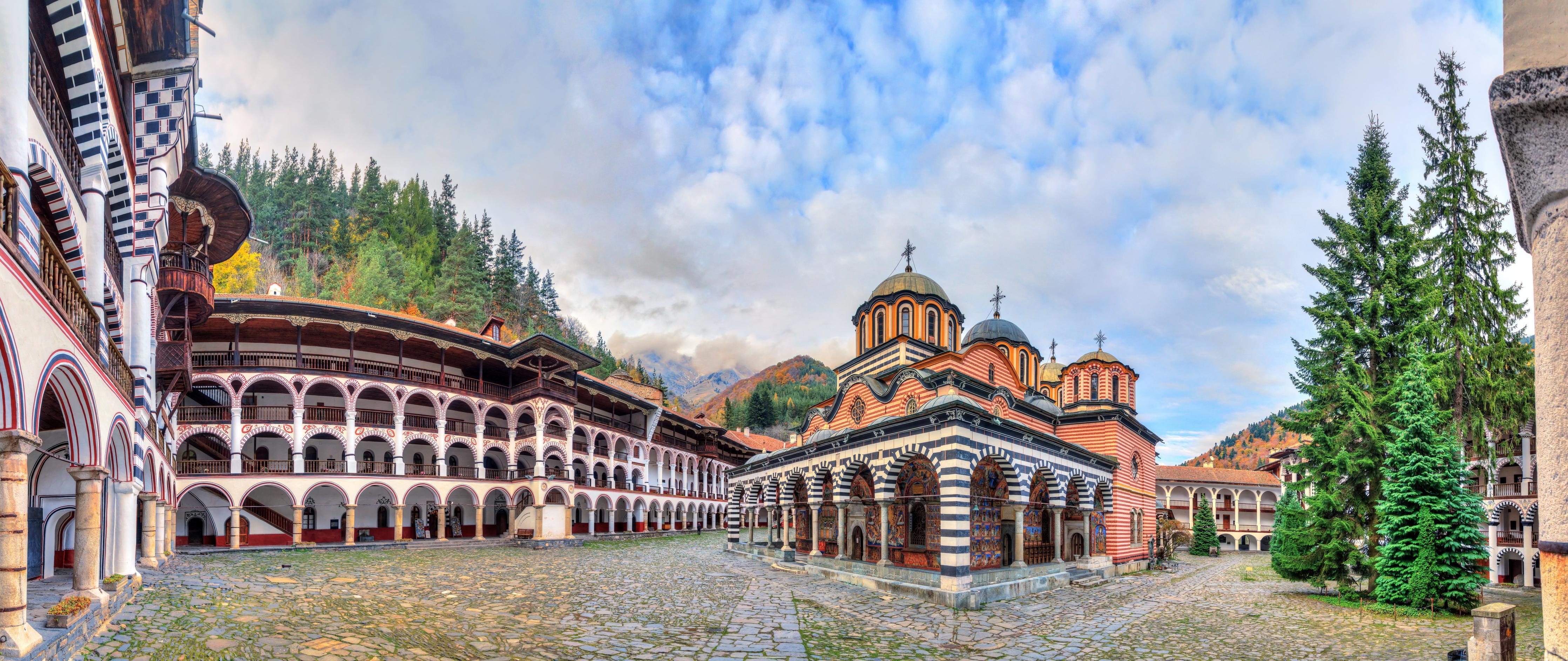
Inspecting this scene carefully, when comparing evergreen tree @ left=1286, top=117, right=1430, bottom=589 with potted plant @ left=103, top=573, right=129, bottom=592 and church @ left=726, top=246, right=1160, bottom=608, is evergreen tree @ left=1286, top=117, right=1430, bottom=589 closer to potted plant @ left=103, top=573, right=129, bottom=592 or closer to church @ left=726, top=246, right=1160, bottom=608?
church @ left=726, top=246, right=1160, bottom=608

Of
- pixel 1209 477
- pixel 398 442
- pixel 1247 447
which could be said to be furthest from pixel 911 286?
pixel 1247 447

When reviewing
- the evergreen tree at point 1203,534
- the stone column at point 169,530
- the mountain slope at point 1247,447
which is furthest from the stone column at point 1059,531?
the mountain slope at point 1247,447

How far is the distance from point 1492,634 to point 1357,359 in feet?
36.6

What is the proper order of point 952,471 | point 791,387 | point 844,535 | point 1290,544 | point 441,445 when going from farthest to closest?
point 791,387, point 441,445, point 844,535, point 1290,544, point 952,471

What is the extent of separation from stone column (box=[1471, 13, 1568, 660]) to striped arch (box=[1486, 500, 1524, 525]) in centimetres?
2504

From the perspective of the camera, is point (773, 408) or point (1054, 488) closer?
point (1054, 488)

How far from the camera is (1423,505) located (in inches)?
514

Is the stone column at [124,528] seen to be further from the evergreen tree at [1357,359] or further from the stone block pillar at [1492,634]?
the evergreen tree at [1357,359]

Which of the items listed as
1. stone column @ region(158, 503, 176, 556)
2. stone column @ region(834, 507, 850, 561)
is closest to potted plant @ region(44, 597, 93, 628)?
stone column @ region(158, 503, 176, 556)

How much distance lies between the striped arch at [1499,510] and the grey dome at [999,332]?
1376 centimetres

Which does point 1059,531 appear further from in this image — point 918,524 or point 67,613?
point 67,613

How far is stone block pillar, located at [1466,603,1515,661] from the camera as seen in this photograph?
6754 millimetres

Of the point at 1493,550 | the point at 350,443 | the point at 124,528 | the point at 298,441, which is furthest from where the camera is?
the point at 350,443

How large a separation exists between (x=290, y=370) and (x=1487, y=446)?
33777 millimetres
